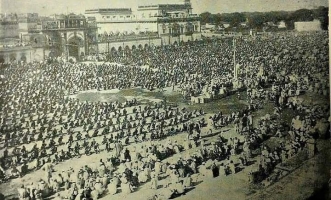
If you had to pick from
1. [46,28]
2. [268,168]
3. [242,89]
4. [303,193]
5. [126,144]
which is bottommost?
[303,193]

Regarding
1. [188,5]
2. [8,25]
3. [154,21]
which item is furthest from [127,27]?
[8,25]

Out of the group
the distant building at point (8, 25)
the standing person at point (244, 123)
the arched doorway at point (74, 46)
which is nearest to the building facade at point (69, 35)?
the arched doorway at point (74, 46)

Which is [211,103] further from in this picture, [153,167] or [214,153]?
[153,167]

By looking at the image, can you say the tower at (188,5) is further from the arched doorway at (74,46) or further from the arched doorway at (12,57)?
the arched doorway at (12,57)

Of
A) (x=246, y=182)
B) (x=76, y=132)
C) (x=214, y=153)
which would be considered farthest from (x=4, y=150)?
(x=246, y=182)

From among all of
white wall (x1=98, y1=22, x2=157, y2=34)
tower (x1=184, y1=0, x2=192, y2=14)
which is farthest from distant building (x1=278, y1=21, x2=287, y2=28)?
white wall (x1=98, y1=22, x2=157, y2=34)

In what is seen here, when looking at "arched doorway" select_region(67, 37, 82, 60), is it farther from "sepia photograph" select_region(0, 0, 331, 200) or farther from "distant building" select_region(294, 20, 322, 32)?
A: "distant building" select_region(294, 20, 322, 32)

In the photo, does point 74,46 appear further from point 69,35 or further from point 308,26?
point 308,26
